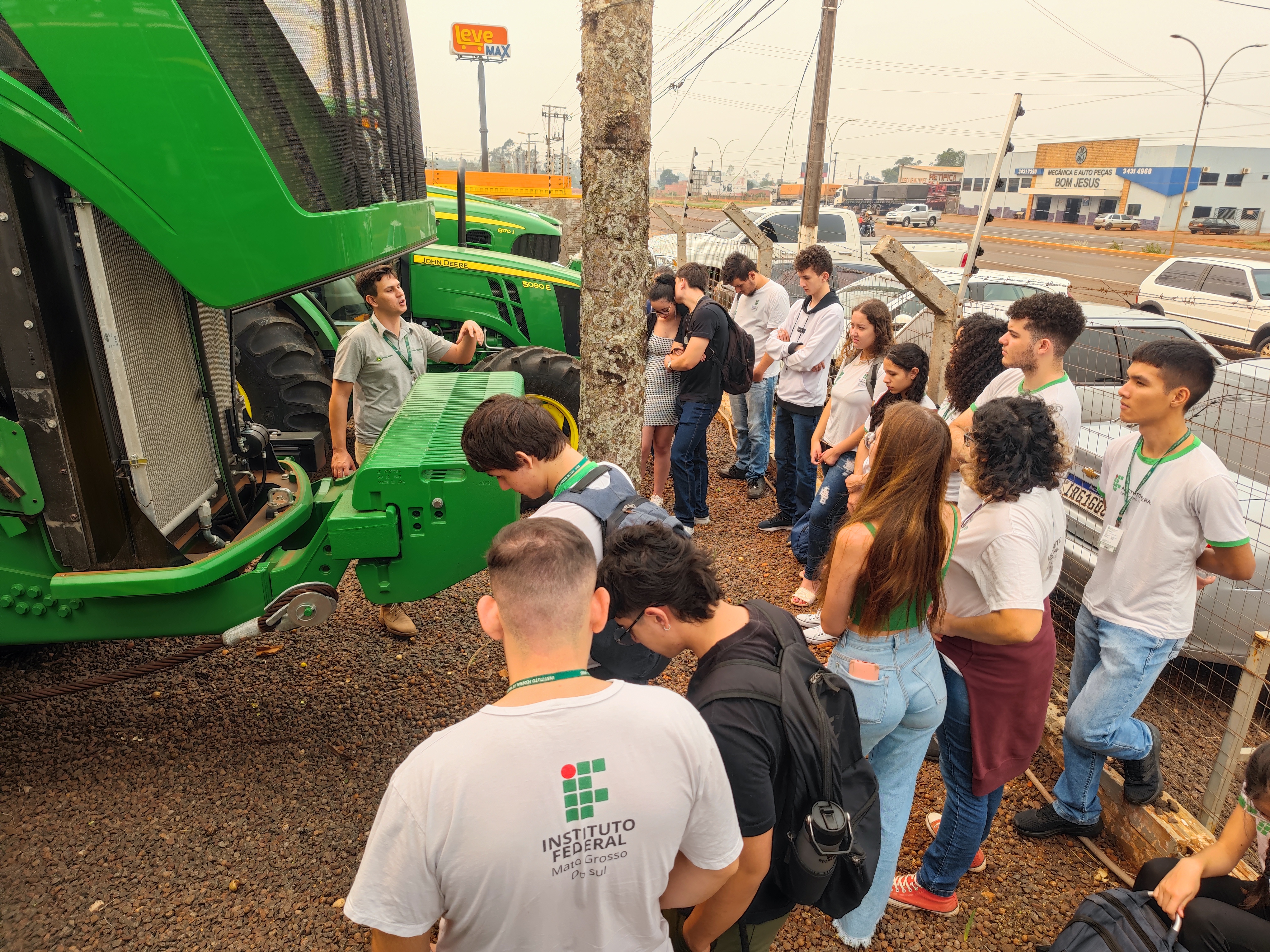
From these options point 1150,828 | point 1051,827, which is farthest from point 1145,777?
point 1051,827

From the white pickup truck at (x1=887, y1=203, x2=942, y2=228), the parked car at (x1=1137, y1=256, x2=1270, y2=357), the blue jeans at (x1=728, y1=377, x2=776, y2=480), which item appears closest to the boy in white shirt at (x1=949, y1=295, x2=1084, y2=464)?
the blue jeans at (x1=728, y1=377, x2=776, y2=480)

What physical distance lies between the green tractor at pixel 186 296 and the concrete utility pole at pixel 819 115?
7.71 meters

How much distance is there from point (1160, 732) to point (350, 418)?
5836 millimetres

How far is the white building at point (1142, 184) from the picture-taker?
5512 centimetres

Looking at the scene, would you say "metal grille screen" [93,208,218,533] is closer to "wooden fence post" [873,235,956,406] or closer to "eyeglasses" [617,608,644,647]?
"eyeglasses" [617,608,644,647]

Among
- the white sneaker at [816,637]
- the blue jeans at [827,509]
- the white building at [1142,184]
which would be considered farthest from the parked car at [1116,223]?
the white sneaker at [816,637]

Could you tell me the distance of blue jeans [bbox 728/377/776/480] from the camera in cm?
680

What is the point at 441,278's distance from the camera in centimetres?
707

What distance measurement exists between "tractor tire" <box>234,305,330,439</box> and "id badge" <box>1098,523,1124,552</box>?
192 inches

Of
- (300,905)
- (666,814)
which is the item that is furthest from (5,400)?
(666,814)

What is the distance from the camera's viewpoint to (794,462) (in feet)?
19.7

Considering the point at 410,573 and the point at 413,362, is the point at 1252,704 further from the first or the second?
the point at 413,362

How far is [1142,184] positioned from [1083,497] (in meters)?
65.8

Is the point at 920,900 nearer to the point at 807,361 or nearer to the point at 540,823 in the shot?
the point at 540,823
